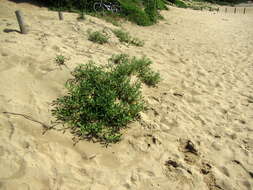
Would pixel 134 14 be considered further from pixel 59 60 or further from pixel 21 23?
pixel 59 60

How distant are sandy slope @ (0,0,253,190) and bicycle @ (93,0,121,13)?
165 inches

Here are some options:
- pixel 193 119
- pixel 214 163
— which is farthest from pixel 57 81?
pixel 214 163

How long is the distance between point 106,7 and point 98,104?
750cm

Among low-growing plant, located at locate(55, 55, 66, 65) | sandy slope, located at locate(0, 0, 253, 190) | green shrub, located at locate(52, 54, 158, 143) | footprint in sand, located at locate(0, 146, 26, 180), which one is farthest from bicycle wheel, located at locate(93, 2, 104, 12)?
footprint in sand, located at locate(0, 146, 26, 180)

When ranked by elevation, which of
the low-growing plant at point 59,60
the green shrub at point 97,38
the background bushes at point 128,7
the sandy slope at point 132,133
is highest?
the background bushes at point 128,7

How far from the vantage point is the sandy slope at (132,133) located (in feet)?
7.92

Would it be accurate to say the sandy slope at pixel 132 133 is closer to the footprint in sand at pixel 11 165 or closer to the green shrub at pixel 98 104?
→ the footprint in sand at pixel 11 165

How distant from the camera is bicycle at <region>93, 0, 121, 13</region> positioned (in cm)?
917

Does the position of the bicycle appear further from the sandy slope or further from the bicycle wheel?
the sandy slope

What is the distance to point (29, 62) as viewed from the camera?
12.8ft

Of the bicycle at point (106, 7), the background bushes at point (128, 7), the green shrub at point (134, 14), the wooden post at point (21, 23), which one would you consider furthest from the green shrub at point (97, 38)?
the green shrub at point (134, 14)

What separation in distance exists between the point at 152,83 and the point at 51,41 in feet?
8.73

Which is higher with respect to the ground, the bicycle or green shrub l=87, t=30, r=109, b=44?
the bicycle

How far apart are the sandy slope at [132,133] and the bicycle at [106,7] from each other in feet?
13.7
